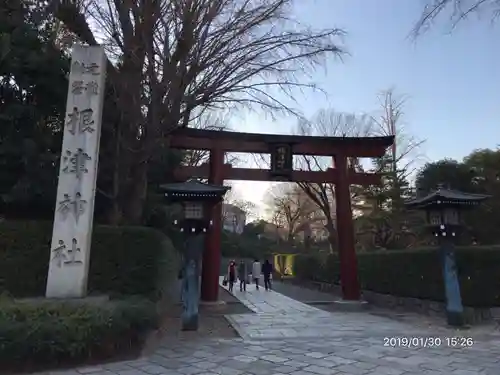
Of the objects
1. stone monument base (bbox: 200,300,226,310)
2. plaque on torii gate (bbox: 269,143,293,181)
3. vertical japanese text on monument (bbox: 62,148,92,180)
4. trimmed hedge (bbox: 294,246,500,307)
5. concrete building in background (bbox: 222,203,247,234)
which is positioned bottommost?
stone monument base (bbox: 200,300,226,310)

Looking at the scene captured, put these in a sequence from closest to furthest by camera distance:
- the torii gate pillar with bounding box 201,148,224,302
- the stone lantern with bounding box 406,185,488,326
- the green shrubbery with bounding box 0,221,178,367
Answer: the green shrubbery with bounding box 0,221,178,367
the stone lantern with bounding box 406,185,488,326
the torii gate pillar with bounding box 201,148,224,302

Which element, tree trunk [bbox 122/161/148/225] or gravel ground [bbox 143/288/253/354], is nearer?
gravel ground [bbox 143/288/253/354]

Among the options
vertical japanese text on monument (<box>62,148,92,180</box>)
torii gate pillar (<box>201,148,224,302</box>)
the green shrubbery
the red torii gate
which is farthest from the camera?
the red torii gate

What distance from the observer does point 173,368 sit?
595cm

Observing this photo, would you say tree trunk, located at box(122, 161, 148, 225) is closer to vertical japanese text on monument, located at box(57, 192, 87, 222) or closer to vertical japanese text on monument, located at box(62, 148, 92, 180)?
→ vertical japanese text on monument, located at box(62, 148, 92, 180)

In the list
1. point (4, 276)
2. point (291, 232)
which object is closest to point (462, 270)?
point (4, 276)

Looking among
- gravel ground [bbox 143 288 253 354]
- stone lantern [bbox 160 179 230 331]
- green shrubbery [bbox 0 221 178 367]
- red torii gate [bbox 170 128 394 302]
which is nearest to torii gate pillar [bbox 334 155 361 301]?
red torii gate [bbox 170 128 394 302]

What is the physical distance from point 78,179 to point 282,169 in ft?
24.2

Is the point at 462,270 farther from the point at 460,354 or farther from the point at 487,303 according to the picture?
the point at 460,354

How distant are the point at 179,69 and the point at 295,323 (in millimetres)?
6656

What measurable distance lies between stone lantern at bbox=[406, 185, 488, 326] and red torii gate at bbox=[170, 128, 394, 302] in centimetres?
450

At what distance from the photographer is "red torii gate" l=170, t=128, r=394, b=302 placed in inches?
539

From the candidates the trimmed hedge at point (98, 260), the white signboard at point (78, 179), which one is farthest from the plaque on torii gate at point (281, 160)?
the white signboard at point (78, 179)
